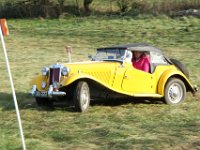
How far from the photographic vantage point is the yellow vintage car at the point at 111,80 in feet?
34.0

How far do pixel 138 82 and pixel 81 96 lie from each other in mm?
1337

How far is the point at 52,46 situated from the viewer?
24016 mm

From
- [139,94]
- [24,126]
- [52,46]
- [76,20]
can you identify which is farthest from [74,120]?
[76,20]

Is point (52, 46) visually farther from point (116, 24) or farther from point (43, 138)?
point (43, 138)

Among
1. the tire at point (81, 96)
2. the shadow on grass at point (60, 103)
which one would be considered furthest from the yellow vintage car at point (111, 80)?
Result: the shadow on grass at point (60, 103)

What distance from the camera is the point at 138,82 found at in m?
11.0

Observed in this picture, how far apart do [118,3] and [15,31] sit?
8263 millimetres

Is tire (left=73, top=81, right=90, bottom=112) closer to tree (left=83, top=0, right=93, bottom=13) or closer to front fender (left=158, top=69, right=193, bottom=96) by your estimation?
front fender (left=158, top=69, right=193, bottom=96)

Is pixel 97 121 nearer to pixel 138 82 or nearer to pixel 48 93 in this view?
pixel 48 93

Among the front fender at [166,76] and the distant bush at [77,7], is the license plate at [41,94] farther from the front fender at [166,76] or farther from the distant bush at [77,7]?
the distant bush at [77,7]

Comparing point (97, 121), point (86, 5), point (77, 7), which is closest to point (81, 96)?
point (97, 121)

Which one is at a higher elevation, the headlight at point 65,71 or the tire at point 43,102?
the headlight at point 65,71

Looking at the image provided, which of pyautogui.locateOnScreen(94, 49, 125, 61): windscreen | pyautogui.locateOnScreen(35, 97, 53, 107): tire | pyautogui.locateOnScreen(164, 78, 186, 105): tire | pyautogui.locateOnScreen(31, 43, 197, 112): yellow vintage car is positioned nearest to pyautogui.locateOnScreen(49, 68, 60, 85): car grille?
pyautogui.locateOnScreen(31, 43, 197, 112): yellow vintage car

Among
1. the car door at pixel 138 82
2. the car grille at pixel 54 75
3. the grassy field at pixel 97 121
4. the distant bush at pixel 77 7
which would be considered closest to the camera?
the grassy field at pixel 97 121
